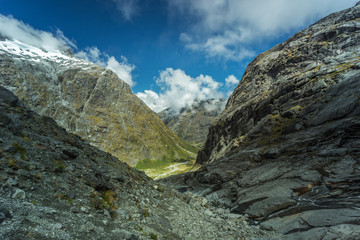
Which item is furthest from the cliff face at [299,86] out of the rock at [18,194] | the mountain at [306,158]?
the rock at [18,194]

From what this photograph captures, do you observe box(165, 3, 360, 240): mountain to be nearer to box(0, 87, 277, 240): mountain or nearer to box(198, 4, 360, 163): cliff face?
box(198, 4, 360, 163): cliff face

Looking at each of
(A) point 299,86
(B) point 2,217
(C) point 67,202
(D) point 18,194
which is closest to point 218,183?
(C) point 67,202

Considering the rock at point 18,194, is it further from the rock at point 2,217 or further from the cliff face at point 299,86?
the cliff face at point 299,86

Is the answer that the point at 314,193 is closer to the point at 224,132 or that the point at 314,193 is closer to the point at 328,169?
the point at 328,169

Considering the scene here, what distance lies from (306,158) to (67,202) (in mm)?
38468

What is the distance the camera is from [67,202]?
38.6ft

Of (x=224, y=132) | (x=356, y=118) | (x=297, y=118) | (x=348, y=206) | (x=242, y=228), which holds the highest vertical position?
(x=224, y=132)

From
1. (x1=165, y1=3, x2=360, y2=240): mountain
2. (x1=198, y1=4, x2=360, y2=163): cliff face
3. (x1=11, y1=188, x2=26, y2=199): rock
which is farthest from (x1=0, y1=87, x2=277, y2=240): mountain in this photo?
(x1=198, y1=4, x2=360, y2=163): cliff face

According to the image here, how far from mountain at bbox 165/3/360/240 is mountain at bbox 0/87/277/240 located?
19.0ft

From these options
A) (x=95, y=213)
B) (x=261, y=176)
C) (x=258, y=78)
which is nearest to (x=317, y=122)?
(x=261, y=176)

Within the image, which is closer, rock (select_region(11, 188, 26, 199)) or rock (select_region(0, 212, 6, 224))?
rock (select_region(0, 212, 6, 224))

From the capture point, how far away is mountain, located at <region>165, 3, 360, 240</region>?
791 inches

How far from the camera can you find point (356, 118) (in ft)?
110

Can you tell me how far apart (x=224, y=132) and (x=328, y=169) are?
65.5 meters
